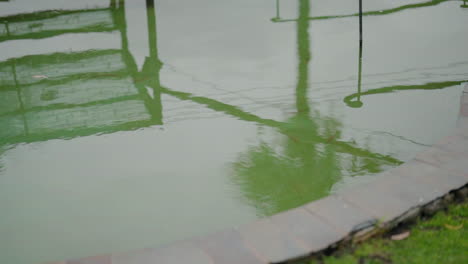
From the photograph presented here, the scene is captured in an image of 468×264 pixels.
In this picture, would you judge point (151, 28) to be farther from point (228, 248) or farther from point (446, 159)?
point (228, 248)

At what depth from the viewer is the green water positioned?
279cm

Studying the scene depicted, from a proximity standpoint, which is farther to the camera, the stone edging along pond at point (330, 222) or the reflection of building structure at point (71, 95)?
the reflection of building structure at point (71, 95)

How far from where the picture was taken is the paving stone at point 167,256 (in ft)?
7.02

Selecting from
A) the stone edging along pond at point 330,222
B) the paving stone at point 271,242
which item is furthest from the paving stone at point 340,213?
the paving stone at point 271,242

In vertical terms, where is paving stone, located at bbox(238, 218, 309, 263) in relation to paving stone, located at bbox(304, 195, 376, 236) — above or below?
below

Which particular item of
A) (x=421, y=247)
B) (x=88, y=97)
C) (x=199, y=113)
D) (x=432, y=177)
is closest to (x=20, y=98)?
(x=88, y=97)

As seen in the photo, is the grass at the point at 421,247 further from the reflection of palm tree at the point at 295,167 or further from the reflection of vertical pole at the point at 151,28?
the reflection of vertical pole at the point at 151,28

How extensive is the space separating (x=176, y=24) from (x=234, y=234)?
445 cm

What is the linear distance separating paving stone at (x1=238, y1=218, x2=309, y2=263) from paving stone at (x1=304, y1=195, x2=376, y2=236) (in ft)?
0.74

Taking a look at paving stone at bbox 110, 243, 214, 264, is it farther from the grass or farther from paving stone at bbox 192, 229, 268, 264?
the grass

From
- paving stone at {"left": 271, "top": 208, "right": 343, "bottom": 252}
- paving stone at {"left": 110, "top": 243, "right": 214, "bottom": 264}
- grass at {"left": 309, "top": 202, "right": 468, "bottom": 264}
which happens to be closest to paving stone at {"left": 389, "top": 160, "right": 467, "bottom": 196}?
grass at {"left": 309, "top": 202, "right": 468, "bottom": 264}

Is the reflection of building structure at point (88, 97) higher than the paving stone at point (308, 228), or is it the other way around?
the reflection of building structure at point (88, 97)

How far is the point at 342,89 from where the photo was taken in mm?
4305

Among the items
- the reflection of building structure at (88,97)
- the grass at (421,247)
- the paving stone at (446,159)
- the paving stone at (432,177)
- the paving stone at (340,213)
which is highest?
the reflection of building structure at (88,97)
